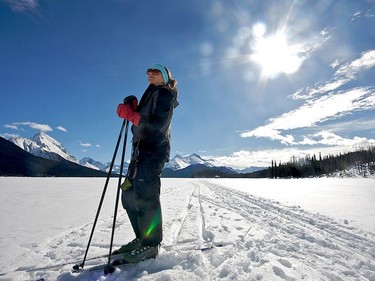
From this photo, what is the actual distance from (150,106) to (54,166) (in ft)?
717

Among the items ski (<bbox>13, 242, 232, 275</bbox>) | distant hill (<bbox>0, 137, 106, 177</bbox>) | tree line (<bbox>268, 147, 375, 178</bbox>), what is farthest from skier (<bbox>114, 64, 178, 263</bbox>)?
distant hill (<bbox>0, 137, 106, 177</bbox>)

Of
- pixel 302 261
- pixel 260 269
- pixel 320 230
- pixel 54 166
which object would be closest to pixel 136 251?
pixel 260 269

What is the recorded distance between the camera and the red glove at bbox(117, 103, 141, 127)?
290 cm

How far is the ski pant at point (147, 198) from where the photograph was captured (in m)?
2.93

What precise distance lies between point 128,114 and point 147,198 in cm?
100

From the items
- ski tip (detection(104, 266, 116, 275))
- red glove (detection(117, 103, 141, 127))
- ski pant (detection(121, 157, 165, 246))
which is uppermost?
red glove (detection(117, 103, 141, 127))

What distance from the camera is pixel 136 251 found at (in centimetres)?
278

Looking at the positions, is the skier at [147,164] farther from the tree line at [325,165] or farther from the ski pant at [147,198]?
the tree line at [325,165]

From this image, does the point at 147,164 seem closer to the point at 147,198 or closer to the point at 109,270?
the point at 147,198

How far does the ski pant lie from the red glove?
18.5 inches

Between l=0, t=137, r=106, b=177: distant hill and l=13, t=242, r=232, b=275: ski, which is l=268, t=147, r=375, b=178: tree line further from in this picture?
l=0, t=137, r=106, b=177: distant hill

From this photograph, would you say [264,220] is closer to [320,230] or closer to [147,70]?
[320,230]

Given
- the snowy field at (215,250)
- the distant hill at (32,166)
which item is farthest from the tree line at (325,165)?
the distant hill at (32,166)

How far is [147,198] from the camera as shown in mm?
2932
